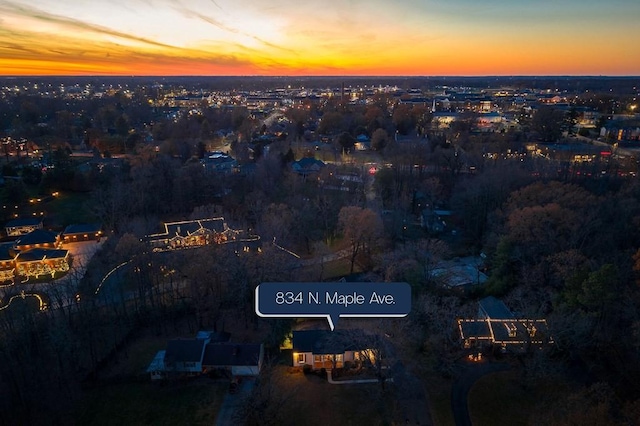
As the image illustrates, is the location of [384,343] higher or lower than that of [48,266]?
higher

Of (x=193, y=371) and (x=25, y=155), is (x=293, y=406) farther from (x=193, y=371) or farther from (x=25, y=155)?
(x=25, y=155)

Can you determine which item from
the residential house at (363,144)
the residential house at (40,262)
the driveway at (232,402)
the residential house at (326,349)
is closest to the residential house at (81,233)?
the residential house at (40,262)

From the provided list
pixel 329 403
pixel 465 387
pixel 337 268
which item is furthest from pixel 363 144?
pixel 329 403

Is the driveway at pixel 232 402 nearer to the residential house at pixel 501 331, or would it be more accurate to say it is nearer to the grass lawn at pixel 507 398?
the grass lawn at pixel 507 398

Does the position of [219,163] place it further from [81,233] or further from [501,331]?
[501,331]

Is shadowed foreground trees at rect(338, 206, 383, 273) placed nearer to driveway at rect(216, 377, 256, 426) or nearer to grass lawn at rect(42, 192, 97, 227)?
driveway at rect(216, 377, 256, 426)

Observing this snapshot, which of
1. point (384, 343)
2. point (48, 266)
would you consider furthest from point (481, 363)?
point (48, 266)
